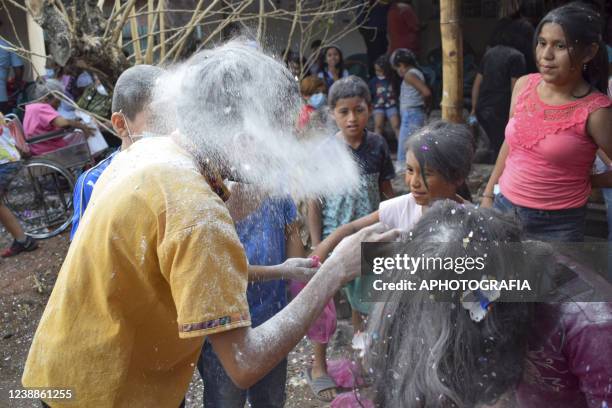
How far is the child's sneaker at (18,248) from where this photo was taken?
5930 mm

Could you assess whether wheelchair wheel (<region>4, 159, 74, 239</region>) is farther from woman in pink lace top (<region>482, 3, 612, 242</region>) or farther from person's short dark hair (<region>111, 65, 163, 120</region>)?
woman in pink lace top (<region>482, 3, 612, 242</region>)

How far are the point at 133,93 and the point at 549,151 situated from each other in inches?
74.2

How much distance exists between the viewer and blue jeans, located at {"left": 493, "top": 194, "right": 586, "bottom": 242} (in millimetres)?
2895

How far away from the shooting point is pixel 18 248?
596 cm

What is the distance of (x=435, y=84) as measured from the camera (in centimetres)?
845

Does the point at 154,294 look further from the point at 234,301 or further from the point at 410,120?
the point at 410,120

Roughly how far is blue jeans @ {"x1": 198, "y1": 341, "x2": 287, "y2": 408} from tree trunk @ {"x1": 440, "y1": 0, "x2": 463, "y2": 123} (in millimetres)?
2087

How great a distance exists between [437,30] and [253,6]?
9.12 ft

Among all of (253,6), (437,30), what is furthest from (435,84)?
(253,6)

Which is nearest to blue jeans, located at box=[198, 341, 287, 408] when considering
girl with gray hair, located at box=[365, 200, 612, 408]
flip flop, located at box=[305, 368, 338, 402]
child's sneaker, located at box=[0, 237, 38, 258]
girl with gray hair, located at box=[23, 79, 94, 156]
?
flip flop, located at box=[305, 368, 338, 402]

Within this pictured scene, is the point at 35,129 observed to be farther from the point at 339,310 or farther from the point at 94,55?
the point at 339,310

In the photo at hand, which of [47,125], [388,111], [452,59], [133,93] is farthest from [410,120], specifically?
[133,93]

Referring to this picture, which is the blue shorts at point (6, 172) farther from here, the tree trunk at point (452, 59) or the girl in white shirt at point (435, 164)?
the girl in white shirt at point (435, 164)

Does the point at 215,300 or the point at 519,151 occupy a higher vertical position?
the point at 215,300
